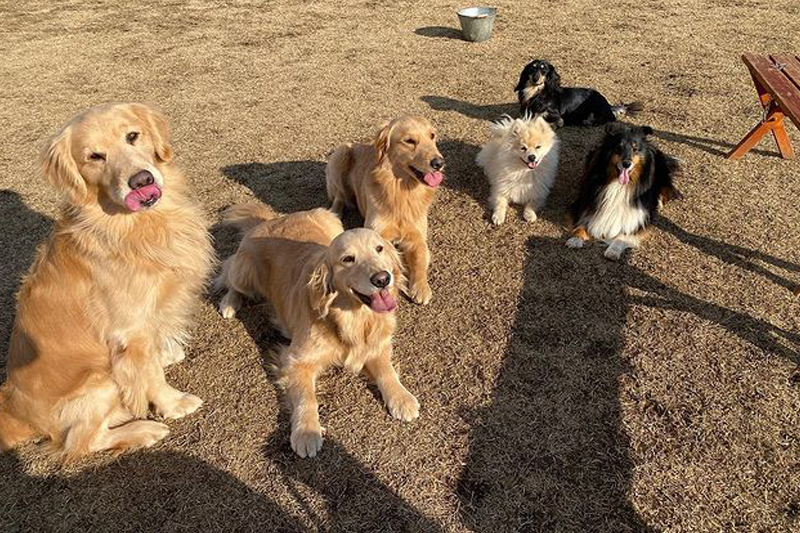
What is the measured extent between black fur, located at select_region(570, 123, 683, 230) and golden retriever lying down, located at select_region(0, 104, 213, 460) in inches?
122

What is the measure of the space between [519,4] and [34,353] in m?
9.90

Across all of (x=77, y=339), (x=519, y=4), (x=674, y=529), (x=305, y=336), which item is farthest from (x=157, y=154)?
(x=519, y=4)

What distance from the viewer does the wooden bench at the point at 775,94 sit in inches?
163

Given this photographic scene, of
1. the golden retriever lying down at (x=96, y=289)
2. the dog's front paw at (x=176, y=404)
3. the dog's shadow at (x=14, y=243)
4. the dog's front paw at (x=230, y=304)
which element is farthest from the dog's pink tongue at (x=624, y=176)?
the dog's shadow at (x=14, y=243)

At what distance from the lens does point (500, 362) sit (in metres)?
3.24

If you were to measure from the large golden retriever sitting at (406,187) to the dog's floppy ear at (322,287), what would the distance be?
42.7 inches

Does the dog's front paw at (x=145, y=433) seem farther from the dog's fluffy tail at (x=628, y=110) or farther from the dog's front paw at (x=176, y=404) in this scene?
the dog's fluffy tail at (x=628, y=110)

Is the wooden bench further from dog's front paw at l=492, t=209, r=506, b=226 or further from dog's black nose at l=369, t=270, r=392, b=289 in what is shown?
dog's black nose at l=369, t=270, r=392, b=289

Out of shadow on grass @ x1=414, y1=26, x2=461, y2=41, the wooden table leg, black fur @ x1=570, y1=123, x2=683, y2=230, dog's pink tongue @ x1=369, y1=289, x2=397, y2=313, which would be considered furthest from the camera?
shadow on grass @ x1=414, y1=26, x2=461, y2=41

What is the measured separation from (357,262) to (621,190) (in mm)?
2438

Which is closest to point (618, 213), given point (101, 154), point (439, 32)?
point (101, 154)

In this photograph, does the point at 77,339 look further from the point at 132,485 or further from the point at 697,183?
the point at 697,183

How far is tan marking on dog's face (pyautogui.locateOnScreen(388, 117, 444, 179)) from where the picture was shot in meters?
3.84

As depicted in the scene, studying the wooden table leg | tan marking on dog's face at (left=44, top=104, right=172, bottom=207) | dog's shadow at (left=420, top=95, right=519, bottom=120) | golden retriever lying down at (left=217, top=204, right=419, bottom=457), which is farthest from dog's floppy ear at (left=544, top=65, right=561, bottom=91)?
tan marking on dog's face at (left=44, top=104, right=172, bottom=207)
